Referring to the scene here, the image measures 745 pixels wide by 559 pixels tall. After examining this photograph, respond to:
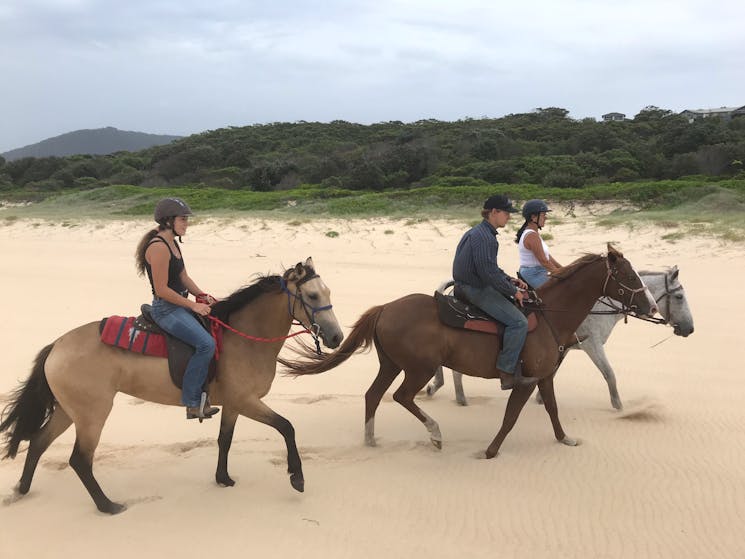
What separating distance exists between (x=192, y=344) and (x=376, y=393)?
2089 mm

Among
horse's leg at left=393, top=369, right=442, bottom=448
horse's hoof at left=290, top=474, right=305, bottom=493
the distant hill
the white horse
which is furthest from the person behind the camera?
the distant hill

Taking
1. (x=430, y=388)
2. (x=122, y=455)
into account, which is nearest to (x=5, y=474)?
(x=122, y=455)

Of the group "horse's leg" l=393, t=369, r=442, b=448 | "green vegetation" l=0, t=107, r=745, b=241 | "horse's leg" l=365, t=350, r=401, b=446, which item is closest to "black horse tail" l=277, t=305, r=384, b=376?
"horse's leg" l=365, t=350, r=401, b=446

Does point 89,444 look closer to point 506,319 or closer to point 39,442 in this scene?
→ point 39,442

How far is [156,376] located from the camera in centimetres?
457

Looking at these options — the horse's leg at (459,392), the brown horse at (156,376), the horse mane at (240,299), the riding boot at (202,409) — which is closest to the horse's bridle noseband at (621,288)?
the horse's leg at (459,392)

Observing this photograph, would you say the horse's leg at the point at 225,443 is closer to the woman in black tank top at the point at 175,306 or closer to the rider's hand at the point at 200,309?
the woman in black tank top at the point at 175,306

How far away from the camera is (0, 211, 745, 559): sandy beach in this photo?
4199 millimetres

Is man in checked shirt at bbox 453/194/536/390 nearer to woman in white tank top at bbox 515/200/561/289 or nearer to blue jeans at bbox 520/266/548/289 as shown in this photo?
woman in white tank top at bbox 515/200/561/289

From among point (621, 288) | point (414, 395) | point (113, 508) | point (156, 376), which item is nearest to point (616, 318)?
point (621, 288)

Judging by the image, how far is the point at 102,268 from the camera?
16.1m

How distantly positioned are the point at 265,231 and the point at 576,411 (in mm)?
15766

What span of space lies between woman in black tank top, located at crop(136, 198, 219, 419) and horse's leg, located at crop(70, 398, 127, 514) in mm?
635

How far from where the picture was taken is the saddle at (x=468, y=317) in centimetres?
550
